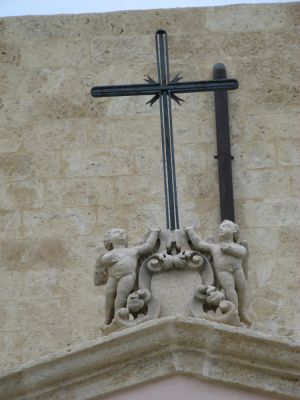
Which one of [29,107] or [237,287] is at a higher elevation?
[29,107]

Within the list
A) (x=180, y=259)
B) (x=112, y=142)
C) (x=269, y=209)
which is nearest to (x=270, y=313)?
(x=269, y=209)

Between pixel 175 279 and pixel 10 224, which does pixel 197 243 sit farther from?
pixel 10 224

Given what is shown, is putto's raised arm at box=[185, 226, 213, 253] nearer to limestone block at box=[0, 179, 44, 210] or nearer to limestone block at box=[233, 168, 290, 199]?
limestone block at box=[233, 168, 290, 199]

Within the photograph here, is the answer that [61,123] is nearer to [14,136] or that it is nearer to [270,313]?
[14,136]

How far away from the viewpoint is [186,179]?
537 inches

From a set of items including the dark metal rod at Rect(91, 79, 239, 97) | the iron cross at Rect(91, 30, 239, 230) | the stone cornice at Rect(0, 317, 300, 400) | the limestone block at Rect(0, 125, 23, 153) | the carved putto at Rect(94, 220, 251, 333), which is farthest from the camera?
the limestone block at Rect(0, 125, 23, 153)

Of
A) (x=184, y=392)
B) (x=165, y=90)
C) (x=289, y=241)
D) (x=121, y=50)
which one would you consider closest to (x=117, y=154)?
(x=121, y=50)

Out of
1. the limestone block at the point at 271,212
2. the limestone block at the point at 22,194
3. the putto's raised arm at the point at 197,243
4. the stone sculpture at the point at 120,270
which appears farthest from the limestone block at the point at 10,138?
the putto's raised arm at the point at 197,243

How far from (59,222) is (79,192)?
257 mm

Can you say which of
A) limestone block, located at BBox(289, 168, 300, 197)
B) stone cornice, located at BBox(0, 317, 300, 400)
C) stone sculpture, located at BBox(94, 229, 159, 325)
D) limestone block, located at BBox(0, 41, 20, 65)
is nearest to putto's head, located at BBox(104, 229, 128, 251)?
stone sculpture, located at BBox(94, 229, 159, 325)

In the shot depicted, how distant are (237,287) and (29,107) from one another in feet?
12.4

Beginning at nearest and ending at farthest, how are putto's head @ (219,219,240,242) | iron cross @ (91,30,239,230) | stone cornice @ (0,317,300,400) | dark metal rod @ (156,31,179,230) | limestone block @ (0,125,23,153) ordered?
stone cornice @ (0,317,300,400)
putto's head @ (219,219,240,242)
dark metal rod @ (156,31,179,230)
iron cross @ (91,30,239,230)
limestone block @ (0,125,23,153)

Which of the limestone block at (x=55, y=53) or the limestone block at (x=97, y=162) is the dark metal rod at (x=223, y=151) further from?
the limestone block at (x=55, y=53)

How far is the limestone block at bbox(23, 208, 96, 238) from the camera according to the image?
13469 mm
